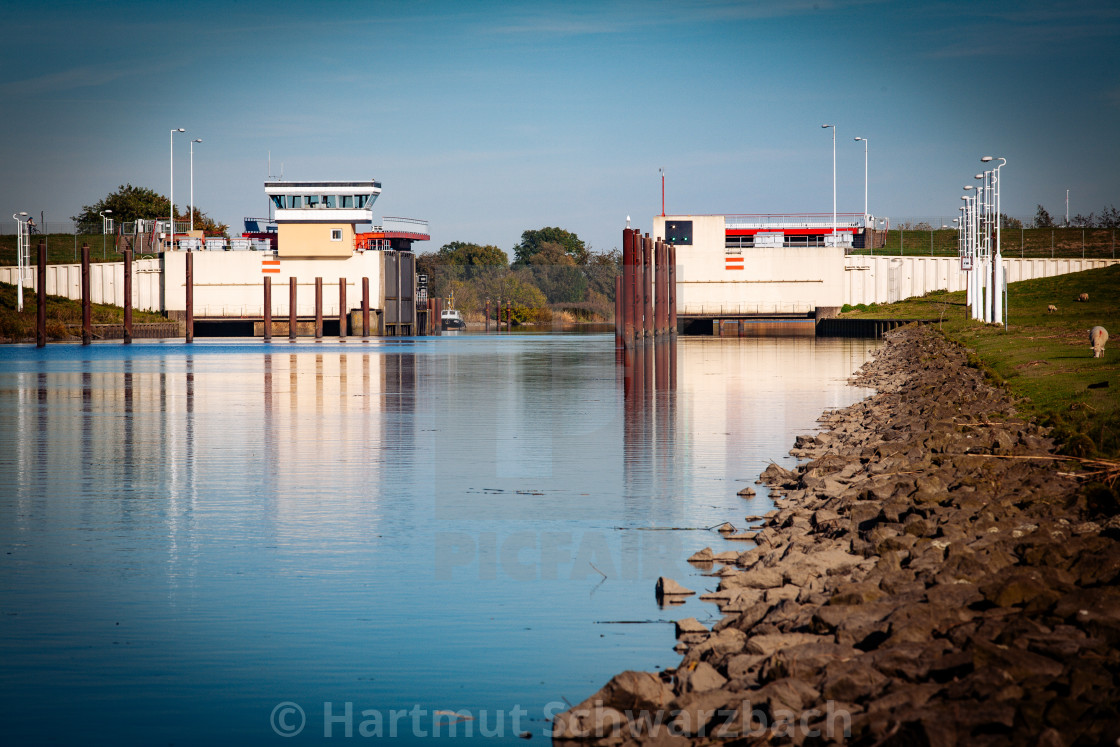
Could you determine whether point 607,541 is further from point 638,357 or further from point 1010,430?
point 638,357

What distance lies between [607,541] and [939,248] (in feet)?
321

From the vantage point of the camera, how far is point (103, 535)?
11258mm

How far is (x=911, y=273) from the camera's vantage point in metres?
93.3

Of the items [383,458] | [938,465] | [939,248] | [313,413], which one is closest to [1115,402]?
[938,465]

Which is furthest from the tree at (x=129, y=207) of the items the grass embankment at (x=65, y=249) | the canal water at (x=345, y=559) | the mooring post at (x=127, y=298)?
the canal water at (x=345, y=559)

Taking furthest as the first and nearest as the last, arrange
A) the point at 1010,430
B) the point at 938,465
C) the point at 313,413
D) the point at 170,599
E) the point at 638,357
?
the point at 638,357 → the point at 313,413 → the point at 1010,430 → the point at 938,465 → the point at 170,599

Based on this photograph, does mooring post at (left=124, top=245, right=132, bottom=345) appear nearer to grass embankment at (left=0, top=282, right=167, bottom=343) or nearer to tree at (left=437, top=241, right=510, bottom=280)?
grass embankment at (left=0, top=282, right=167, bottom=343)

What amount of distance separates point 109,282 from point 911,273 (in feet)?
203

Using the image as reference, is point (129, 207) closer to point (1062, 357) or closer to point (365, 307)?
point (365, 307)

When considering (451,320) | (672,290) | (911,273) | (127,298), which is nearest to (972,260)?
(672,290)

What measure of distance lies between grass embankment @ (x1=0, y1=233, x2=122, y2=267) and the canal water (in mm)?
72054

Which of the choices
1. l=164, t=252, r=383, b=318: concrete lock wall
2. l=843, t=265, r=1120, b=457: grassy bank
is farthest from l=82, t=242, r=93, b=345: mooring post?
l=843, t=265, r=1120, b=457: grassy bank

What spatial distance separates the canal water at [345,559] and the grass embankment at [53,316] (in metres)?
45.6

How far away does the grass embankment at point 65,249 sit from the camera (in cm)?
9000
